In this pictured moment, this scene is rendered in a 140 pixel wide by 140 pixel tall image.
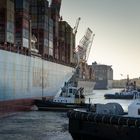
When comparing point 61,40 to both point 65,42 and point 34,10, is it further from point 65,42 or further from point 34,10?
point 34,10

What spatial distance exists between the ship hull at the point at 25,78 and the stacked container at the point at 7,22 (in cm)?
180

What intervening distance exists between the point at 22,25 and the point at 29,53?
432cm

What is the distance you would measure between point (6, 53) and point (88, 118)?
2016 centimetres

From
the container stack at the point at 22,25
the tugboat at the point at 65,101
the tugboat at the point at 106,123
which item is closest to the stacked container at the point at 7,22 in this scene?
the container stack at the point at 22,25

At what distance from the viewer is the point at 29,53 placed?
2089 inches

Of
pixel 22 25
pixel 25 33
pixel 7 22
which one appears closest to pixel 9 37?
pixel 7 22

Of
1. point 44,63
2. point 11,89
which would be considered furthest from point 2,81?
point 44,63

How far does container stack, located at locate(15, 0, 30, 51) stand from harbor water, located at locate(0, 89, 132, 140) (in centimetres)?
1130

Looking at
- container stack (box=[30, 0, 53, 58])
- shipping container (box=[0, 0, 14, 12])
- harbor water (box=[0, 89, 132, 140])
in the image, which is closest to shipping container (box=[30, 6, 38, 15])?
container stack (box=[30, 0, 53, 58])

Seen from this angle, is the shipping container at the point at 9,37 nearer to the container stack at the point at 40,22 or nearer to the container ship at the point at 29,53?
the container ship at the point at 29,53

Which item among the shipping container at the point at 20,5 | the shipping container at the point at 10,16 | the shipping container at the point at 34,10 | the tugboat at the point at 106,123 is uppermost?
the shipping container at the point at 34,10

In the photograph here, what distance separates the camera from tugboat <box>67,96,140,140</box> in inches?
940

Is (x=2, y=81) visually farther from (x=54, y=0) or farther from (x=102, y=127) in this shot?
(x=54, y=0)

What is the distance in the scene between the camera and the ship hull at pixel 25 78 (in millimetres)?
42812
